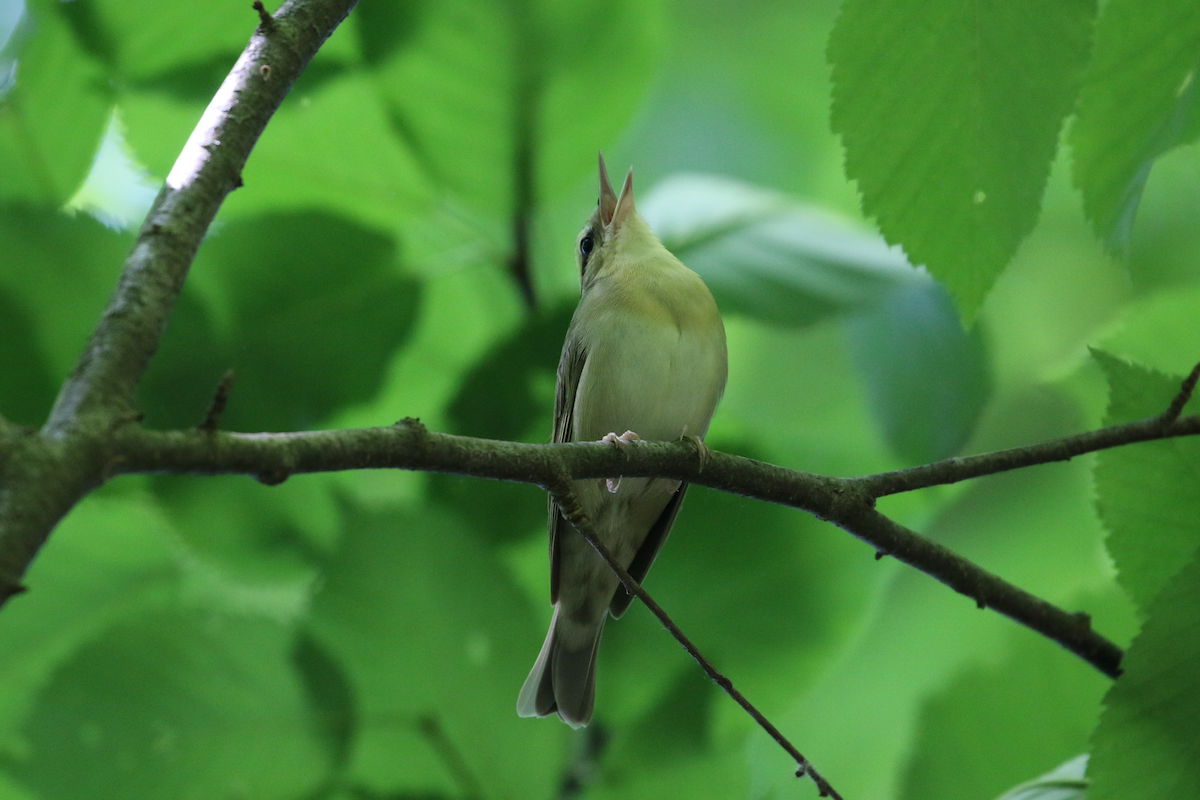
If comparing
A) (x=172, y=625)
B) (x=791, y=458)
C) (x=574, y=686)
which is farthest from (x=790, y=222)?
(x=172, y=625)

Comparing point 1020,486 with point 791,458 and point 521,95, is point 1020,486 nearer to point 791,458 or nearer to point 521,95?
point 791,458

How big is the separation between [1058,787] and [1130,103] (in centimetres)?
103

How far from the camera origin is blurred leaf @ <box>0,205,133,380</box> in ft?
6.37

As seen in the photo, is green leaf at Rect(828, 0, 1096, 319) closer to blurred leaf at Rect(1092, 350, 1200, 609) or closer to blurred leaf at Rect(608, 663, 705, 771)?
blurred leaf at Rect(1092, 350, 1200, 609)

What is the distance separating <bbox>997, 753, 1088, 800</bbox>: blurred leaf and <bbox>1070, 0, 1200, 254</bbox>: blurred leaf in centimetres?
82

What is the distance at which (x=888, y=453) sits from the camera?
241 centimetres

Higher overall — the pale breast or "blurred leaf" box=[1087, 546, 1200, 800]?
the pale breast

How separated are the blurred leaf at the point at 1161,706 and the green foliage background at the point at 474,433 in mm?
295

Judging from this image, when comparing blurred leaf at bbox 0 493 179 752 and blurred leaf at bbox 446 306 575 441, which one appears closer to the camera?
blurred leaf at bbox 0 493 179 752

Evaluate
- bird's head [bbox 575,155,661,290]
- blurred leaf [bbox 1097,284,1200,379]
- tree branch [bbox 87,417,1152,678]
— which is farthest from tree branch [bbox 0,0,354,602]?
blurred leaf [bbox 1097,284,1200,379]

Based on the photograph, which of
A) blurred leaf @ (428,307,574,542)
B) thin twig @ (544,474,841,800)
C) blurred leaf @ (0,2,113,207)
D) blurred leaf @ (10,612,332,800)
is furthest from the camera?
blurred leaf @ (428,307,574,542)

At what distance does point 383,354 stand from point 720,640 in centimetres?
102

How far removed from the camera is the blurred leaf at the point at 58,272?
1940 mm

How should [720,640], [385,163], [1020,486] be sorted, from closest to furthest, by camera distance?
[720,640] → [385,163] → [1020,486]
